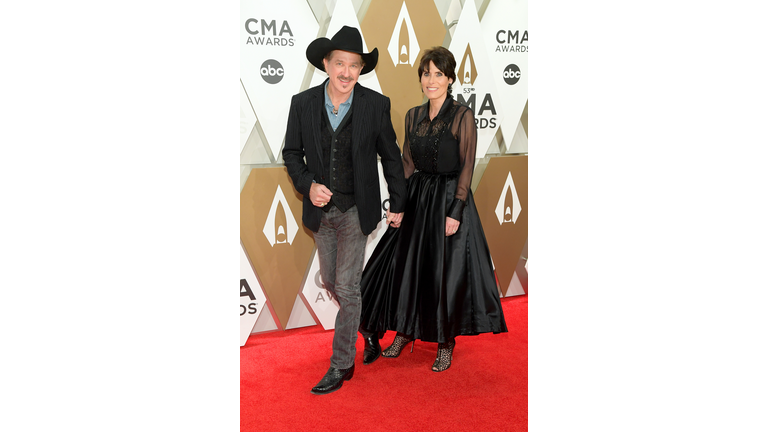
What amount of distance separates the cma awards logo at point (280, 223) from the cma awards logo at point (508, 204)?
5.49 ft

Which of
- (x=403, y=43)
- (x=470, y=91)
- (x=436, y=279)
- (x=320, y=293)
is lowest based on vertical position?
(x=320, y=293)

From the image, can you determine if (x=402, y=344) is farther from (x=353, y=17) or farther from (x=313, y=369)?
(x=353, y=17)

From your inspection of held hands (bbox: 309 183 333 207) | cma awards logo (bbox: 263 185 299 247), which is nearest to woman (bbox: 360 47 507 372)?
held hands (bbox: 309 183 333 207)

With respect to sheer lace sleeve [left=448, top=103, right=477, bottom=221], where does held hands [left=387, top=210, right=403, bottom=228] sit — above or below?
below

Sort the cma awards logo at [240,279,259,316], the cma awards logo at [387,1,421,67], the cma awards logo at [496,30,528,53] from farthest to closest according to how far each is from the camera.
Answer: the cma awards logo at [496,30,528,53], the cma awards logo at [387,1,421,67], the cma awards logo at [240,279,259,316]

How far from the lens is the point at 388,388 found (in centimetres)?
266

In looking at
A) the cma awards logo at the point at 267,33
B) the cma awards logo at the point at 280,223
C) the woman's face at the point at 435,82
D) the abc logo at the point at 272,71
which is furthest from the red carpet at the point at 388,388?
the cma awards logo at the point at 267,33

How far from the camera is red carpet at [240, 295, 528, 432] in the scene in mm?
2328

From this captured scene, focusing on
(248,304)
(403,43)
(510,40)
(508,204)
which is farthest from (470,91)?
(248,304)

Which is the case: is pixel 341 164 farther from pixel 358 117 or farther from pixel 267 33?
pixel 267 33

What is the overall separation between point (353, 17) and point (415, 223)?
4.83 feet

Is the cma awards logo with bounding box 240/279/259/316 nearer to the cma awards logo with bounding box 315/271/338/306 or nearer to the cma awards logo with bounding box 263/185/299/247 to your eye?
the cma awards logo with bounding box 263/185/299/247

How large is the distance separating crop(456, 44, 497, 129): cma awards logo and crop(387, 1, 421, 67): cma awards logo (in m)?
0.41

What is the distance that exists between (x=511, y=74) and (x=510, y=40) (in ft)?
0.84
